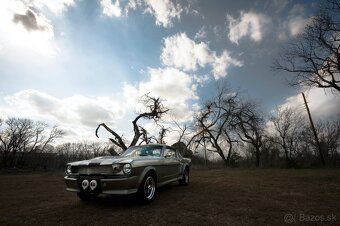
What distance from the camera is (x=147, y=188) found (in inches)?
225

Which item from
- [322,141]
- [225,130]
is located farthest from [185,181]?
[322,141]

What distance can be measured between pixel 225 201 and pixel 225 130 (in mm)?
28998

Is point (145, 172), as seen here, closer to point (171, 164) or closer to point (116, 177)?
point (116, 177)

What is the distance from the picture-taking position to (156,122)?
1078 inches

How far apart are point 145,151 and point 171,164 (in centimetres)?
101

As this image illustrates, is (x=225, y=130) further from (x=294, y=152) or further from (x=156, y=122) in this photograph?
(x=294, y=152)

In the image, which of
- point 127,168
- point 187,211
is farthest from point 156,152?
point 187,211

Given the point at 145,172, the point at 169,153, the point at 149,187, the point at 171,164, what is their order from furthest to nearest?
the point at 169,153, the point at 171,164, the point at 149,187, the point at 145,172

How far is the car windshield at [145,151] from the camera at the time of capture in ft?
23.1

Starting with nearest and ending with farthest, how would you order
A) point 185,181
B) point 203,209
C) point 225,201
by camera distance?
point 203,209
point 225,201
point 185,181

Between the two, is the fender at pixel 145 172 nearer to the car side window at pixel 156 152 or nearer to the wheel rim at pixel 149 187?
the wheel rim at pixel 149 187

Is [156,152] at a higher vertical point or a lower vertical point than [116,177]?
higher

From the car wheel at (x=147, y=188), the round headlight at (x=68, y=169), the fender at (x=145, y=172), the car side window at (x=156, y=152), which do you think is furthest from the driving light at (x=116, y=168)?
the car side window at (x=156, y=152)

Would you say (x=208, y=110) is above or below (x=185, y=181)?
above
